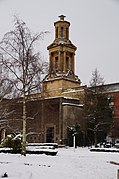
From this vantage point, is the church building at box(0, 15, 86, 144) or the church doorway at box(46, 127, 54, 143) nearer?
the church building at box(0, 15, 86, 144)

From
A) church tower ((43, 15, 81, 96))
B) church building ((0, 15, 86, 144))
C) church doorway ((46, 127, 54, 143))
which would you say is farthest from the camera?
church tower ((43, 15, 81, 96))

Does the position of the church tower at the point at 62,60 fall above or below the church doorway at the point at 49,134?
above

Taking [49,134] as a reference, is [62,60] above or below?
above

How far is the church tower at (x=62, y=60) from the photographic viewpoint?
163 ft

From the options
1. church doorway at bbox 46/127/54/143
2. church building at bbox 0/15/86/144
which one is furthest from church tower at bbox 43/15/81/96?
church doorway at bbox 46/127/54/143

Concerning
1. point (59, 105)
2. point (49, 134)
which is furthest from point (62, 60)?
point (49, 134)

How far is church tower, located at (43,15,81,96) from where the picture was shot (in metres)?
49.5

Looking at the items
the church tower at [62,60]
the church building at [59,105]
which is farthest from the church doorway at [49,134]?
the church tower at [62,60]

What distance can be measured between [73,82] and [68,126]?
1032cm

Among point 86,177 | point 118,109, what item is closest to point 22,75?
point 86,177

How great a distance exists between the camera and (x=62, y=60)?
49719 mm

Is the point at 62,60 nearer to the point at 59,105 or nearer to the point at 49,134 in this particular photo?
the point at 59,105

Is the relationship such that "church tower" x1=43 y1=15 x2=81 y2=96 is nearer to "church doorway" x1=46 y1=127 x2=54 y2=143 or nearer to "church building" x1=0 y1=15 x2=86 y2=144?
"church building" x1=0 y1=15 x2=86 y2=144

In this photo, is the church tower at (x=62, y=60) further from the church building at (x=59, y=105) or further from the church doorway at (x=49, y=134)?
the church doorway at (x=49, y=134)
